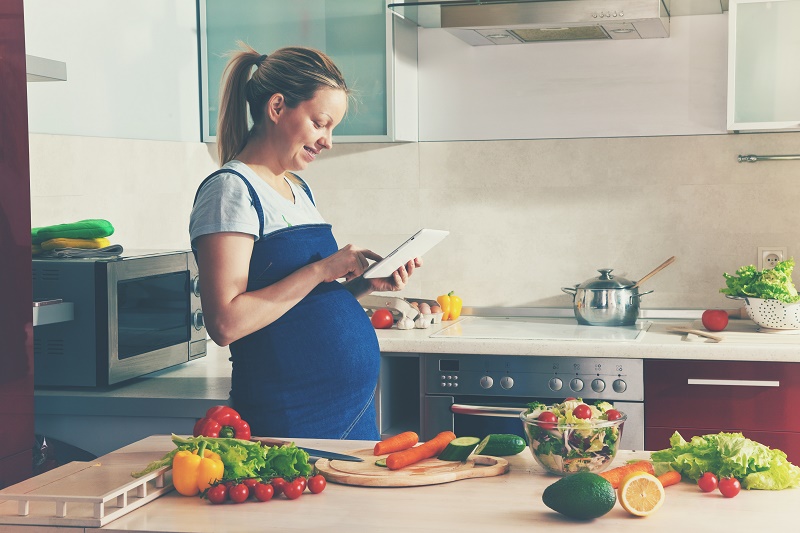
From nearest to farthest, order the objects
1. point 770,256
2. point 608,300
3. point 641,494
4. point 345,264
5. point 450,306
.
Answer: point 641,494, point 345,264, point 608,300, point 770,256, point 450,306

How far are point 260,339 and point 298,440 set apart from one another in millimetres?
227

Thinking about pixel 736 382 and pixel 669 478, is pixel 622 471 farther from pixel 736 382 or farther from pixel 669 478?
pixel 736 382

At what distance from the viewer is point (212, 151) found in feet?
12.2

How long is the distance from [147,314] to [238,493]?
4.07ft

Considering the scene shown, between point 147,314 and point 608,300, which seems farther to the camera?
point 608,300

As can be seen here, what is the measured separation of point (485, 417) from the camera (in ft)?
9.95

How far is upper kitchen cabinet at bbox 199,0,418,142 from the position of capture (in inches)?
133

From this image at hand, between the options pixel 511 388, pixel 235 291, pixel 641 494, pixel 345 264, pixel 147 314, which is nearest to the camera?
pixel 641 494

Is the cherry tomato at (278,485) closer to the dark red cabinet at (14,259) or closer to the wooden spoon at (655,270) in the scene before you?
the dark red cabinet at (14,259)

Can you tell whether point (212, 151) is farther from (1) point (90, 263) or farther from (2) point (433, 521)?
(2) point (433, 521)

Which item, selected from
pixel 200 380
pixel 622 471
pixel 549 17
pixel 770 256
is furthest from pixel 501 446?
pixel 770 256

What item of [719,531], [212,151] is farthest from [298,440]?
[212,151]

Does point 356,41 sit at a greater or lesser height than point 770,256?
greater

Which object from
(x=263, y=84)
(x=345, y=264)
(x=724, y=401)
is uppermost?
(x=263, y=84)
